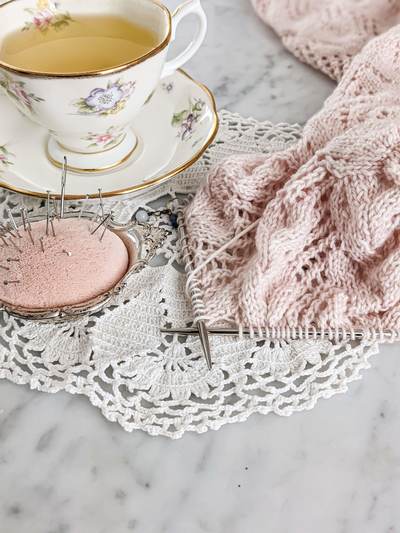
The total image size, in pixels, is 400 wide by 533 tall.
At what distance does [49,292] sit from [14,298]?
0.10 feet

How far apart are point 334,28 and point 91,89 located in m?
0.45

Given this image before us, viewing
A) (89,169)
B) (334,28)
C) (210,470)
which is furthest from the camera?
(334,28)

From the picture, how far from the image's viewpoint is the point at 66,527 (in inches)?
18.4

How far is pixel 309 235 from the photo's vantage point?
61 centimetres

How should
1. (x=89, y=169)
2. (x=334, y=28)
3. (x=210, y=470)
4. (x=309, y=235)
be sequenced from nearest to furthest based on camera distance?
(x=210, y=470)
(x=309, y=235)
(x=89, y=169)
(x=334, y=28)

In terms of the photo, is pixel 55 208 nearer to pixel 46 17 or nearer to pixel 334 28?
pixel 46 17

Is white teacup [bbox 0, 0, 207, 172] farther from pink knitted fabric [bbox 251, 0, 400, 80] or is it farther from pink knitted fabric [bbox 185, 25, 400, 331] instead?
pink knitted fabric [bbox 251, 0, 400, 80]

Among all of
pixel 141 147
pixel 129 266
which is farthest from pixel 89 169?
pixel 129 266

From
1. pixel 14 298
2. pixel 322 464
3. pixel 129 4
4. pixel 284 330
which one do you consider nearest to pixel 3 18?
pixel 129 4

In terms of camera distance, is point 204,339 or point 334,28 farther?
point 334,28

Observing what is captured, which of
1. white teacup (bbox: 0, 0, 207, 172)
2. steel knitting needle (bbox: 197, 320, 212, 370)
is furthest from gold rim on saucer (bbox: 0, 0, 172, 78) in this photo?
steel knitting needle (bbox: 197, 320, 212, 370)

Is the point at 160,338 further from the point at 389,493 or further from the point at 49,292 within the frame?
the point at 389,493

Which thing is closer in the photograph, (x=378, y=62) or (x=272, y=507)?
(x=272, y=507)

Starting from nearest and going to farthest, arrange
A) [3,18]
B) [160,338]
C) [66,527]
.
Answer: [66,527] < [160,338] < [3,18]
